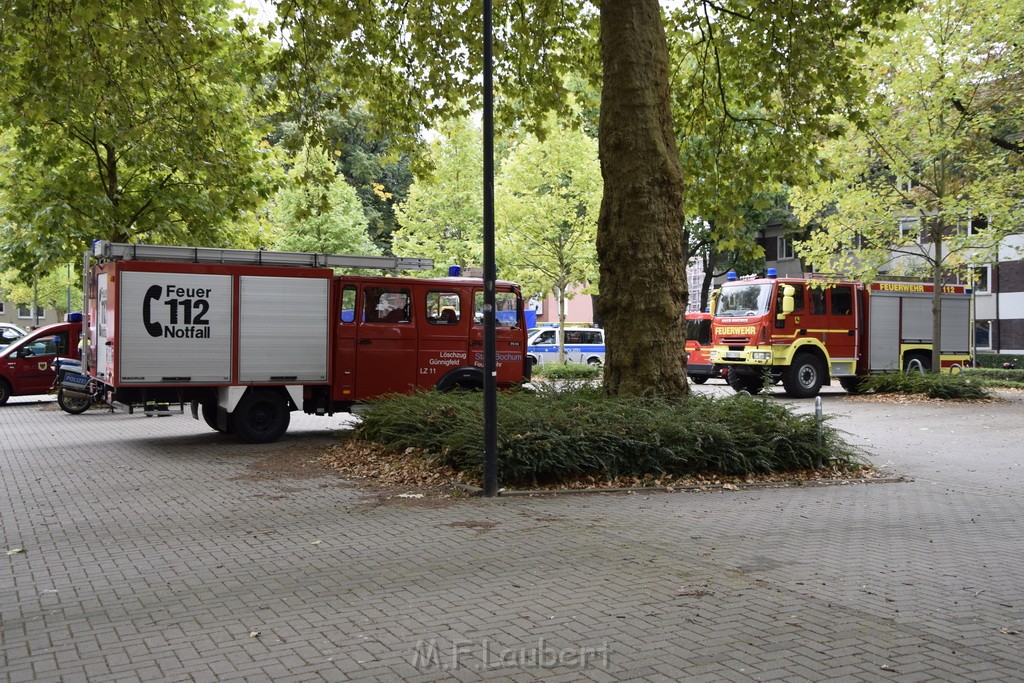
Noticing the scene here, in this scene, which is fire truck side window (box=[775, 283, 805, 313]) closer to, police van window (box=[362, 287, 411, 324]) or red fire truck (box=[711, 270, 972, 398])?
red fire truck (box=[711, 270, 972, 398])

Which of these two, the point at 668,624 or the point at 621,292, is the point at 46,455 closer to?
the point at 621,292

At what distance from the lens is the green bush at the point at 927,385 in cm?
2381

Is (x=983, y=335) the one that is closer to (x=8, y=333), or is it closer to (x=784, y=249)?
(x=784, y=249)

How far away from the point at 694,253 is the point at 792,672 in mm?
41500

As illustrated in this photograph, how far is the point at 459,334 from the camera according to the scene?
53.4 ft

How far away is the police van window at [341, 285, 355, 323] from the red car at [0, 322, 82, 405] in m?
11.5

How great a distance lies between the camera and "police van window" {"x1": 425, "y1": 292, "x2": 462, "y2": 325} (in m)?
16.1

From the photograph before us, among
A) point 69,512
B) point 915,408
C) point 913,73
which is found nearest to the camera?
point 69,512

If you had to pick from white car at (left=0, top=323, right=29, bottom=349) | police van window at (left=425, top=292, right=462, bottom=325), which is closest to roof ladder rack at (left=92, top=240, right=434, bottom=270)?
police van window at (left=425, top=292, right=462, bottom=325)

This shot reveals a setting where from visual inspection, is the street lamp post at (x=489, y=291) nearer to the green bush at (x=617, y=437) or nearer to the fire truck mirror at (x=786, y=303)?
the green bush at (x=617, y=437)

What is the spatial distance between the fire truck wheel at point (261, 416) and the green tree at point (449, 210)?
2489cm

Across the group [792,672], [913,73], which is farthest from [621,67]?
[913,73]

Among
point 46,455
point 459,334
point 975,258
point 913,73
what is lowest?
point 46,455

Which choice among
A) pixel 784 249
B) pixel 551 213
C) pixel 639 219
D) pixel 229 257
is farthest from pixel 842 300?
pixel 784 249
